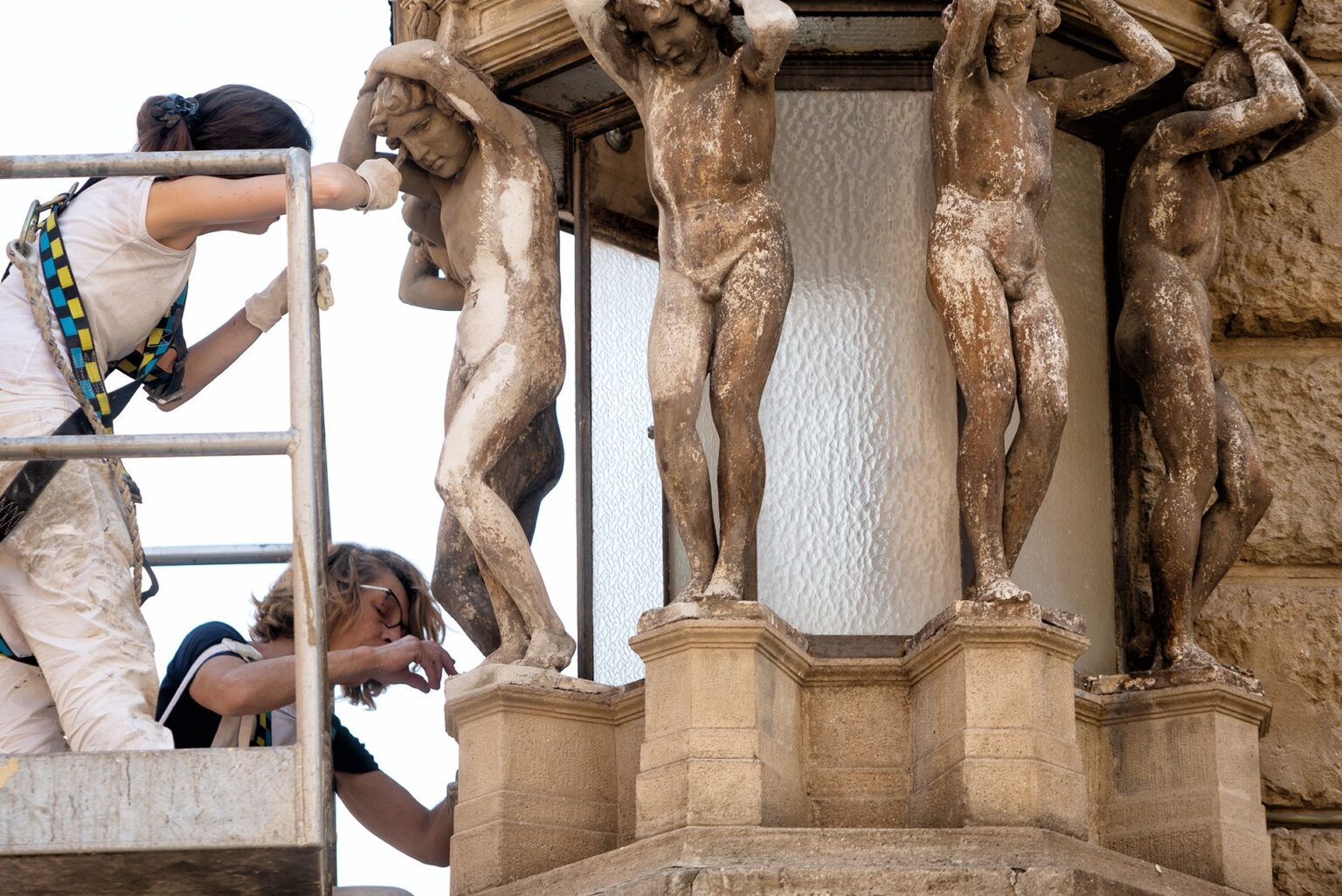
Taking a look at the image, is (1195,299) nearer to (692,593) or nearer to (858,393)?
(858,393)

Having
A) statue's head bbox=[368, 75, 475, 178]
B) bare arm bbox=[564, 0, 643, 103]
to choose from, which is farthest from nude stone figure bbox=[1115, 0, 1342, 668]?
statue's head bbox=[368, 75, 475, 178]

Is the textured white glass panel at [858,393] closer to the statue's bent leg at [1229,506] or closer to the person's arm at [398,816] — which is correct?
the statue's bent leg at [1229,506]

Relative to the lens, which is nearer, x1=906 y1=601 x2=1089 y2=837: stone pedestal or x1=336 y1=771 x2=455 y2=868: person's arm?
x1=906 y1=601 x2=1089 y2=837: stone pedestal

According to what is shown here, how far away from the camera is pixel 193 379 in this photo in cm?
683

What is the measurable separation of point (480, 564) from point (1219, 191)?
204cm

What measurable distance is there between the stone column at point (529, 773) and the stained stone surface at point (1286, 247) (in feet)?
7.03

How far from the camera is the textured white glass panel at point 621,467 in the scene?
7.14 m

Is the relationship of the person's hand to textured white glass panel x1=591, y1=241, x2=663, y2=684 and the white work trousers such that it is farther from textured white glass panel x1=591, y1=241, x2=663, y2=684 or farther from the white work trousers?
the white work trousers

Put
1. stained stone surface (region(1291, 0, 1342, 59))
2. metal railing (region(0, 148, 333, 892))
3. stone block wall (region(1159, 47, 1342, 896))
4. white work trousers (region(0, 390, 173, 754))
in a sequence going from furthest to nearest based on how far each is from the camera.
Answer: stained stone surface (region(1291, 0, 1342, 59)) < stone block wall (region(1159, 47, 1342, 896)) < white work trousers (region(0, 390, 173, 754)) < metal railing (region(0, 148, 333, 892))

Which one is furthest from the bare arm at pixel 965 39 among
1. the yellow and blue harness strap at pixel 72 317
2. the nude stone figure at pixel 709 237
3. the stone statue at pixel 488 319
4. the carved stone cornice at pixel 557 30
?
the yellow and blue harness strap at pixel 72 317

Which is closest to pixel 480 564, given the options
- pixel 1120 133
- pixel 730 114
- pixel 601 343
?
pixel 601 343

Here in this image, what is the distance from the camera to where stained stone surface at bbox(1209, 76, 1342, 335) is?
25.7 ft

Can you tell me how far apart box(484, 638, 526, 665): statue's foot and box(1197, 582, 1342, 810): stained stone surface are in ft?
5.96

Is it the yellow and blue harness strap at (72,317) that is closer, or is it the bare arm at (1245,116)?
the yellow and blue harness strap at (72,317)
